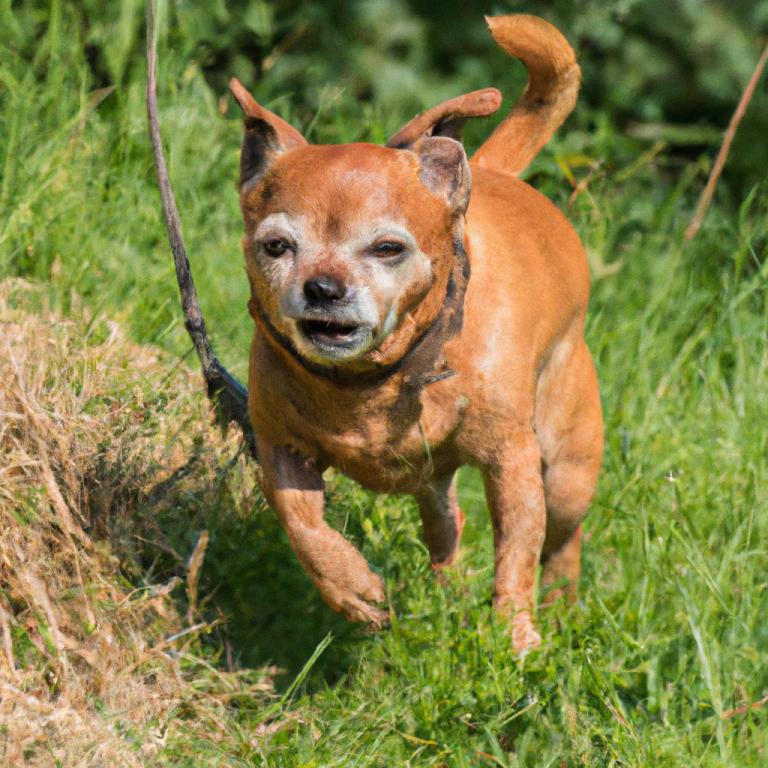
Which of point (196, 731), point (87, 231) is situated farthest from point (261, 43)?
point (196, 731)

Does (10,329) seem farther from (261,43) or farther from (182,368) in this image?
(261,43)

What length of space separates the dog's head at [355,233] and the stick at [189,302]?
0.28 meters

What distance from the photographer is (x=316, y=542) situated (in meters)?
3.25

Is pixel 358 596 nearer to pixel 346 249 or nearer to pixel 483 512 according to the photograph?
pixel 346 249

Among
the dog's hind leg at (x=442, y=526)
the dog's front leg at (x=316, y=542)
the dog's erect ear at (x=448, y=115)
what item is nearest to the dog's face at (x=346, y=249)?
the dog's erect ear at (x=448, y=115)

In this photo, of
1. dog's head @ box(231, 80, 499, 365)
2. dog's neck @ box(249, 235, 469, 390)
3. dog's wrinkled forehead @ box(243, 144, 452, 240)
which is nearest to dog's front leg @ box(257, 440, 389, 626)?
dog's neck @ box(249, 235, 469, 390)

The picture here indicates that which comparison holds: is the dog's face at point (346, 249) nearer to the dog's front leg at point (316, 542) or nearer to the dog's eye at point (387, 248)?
the dog's eye at point (387, 248)

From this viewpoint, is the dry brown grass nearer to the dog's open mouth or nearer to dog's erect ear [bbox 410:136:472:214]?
the dog's open mouth

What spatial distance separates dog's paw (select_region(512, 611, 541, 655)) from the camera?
Answer: 3502 mm

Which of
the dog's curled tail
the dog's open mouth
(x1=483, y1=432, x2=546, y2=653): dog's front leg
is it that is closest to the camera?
the dog's open mouth

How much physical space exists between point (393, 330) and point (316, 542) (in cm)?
69

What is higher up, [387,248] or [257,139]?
[257,139]

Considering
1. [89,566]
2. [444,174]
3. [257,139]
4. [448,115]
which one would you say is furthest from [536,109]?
[89,566]

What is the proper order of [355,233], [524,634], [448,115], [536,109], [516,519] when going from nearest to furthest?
[355,233]
[448,115]
[516,519]
[524,634]
[536,109]
